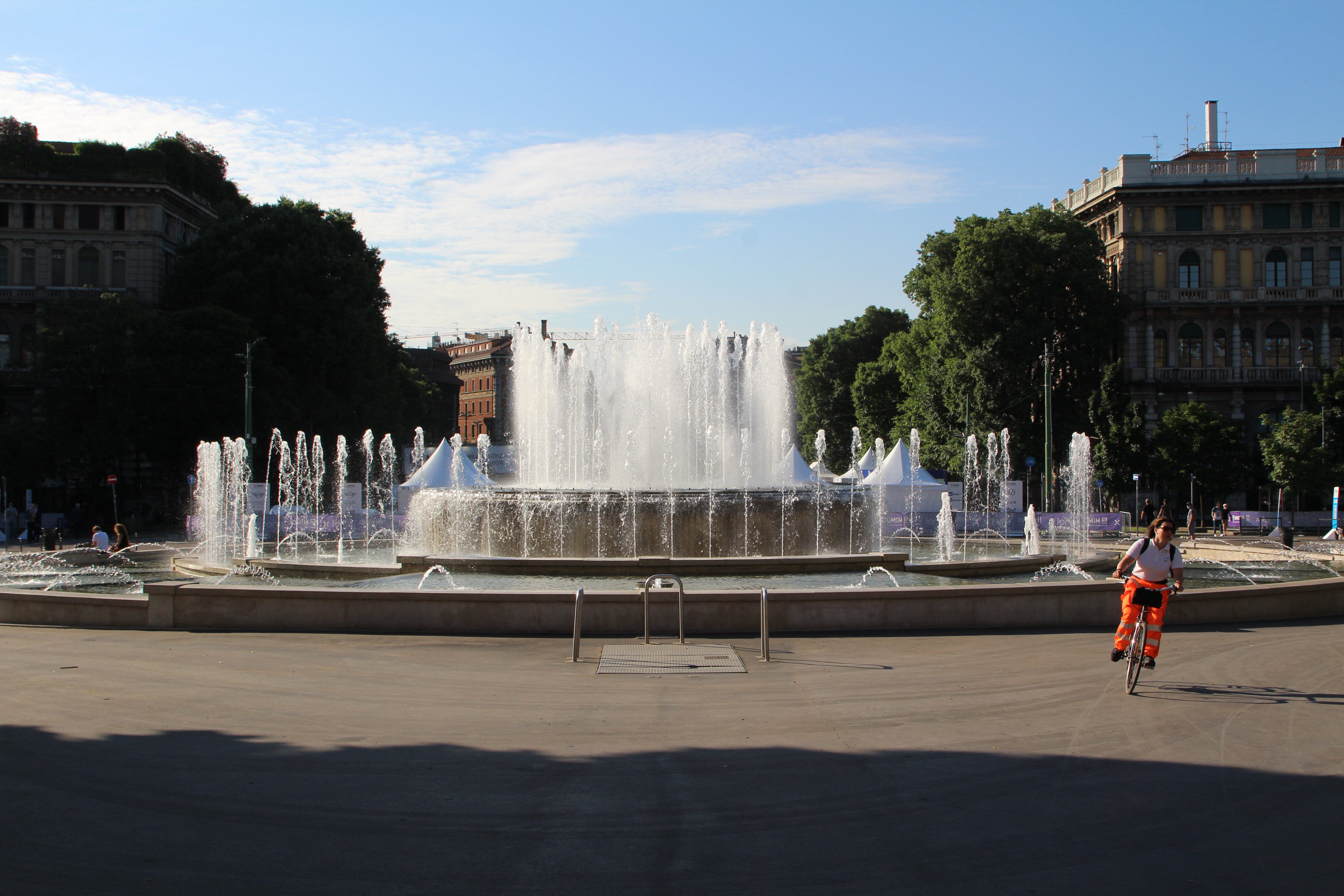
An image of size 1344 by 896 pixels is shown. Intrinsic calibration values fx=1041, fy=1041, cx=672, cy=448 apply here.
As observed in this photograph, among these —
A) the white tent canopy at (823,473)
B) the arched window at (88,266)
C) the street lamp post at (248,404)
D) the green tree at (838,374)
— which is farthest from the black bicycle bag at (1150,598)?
the green tree at (838,374)

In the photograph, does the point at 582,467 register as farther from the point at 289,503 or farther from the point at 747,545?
the point at 289,503

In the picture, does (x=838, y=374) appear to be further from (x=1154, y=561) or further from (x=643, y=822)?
(x=643, y=822)

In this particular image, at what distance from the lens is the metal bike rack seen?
11.5 m

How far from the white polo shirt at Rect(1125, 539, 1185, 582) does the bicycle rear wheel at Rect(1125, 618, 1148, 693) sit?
39 centimetres

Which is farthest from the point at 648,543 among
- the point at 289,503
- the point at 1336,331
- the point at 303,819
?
the point at 1336,331

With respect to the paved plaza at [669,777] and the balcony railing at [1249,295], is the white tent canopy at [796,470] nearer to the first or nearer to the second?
the paved plaza at [669,777]

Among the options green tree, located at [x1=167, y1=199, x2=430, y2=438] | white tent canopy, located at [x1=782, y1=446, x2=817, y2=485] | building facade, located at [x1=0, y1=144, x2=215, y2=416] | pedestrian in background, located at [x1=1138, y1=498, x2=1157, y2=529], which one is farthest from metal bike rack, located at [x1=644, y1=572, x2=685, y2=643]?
building facade, located at [x1=0, y1=144, x2=215, y2=416]

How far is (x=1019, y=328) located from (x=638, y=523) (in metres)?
35.9

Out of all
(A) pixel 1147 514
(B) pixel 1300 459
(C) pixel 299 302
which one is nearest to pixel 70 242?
(C) pixel 299 302

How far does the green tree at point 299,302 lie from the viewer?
49750mm

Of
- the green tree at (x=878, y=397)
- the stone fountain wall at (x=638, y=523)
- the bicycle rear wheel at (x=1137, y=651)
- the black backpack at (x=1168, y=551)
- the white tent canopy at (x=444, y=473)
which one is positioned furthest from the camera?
the green tree at (x=878, y=397)

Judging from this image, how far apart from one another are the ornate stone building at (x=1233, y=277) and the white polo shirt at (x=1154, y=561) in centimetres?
5220

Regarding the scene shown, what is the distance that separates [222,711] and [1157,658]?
904 cm

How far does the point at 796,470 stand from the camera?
38875 millimetres
